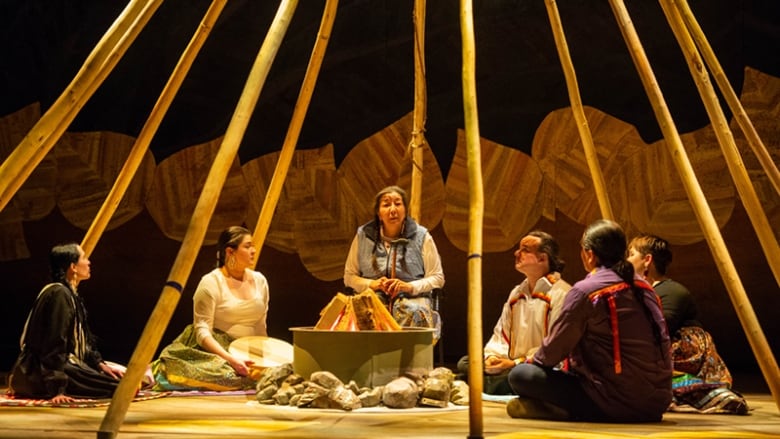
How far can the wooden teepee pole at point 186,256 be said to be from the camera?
11.4 ft

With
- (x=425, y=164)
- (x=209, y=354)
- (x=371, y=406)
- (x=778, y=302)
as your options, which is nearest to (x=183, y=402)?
(x=209, y=354)

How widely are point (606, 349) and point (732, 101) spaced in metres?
1.82

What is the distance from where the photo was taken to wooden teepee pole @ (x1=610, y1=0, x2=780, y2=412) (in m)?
4.29

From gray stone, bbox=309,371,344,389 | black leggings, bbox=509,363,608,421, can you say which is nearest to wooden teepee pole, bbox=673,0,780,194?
black leggings, bbox=509,363,608,421

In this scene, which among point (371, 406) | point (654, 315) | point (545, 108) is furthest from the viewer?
point (545, 108)

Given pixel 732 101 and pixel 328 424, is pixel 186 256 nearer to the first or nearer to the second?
pixel 328 424

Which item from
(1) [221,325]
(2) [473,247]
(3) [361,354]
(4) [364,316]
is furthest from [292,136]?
(2) [473,247]

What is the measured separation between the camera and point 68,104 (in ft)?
14.2

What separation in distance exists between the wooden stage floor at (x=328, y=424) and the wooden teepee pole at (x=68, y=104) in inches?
39.9

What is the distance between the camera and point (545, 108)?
779 centimetres

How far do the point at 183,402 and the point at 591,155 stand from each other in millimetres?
2942

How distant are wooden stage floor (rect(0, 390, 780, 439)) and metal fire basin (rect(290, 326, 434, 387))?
0.23 metres

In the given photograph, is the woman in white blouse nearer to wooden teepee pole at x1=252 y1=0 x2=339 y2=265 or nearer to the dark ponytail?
wooden teepee pole at x1=252 y1=0 x2=339 y2=265

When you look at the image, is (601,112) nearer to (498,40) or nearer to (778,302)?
(498,40)
